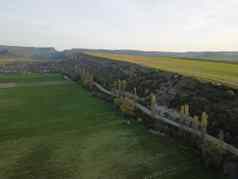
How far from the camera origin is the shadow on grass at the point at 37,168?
11.5m

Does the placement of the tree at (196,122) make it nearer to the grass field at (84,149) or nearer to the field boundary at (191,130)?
the field boundary at (191,130)

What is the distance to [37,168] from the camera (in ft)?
40.2

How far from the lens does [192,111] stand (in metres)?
17.2

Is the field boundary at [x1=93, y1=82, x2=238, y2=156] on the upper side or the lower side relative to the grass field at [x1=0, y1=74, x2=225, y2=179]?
upper

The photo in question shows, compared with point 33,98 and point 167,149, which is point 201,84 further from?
point 33,98

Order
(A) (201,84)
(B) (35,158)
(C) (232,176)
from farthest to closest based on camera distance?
(A) (201,84)
(B) (35,158)
(C) (232,176)

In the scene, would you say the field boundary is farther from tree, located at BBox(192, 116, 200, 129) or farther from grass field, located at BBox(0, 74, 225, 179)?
grass field, located at BBox(0, 74, 225, 179)

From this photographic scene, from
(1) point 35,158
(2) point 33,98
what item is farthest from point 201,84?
(2) point 33,98

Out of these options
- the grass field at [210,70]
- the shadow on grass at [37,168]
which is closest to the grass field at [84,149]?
the shadow on grass at [37,168]

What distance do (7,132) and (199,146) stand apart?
12480 mm

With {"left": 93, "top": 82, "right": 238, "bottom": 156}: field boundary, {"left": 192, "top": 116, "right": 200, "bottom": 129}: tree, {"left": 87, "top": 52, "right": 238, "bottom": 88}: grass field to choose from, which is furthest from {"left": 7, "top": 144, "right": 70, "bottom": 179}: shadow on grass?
{"left": 87, "top": 52, "right": 238, "bottom": 88}: grass field

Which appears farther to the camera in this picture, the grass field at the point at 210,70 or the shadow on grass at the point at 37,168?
the grass field at the point at 210,70

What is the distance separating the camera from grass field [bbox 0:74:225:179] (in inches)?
466

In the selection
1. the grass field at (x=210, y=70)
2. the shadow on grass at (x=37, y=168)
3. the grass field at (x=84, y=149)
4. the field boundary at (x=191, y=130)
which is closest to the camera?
the shadow on grass at (x=37, y=168)
